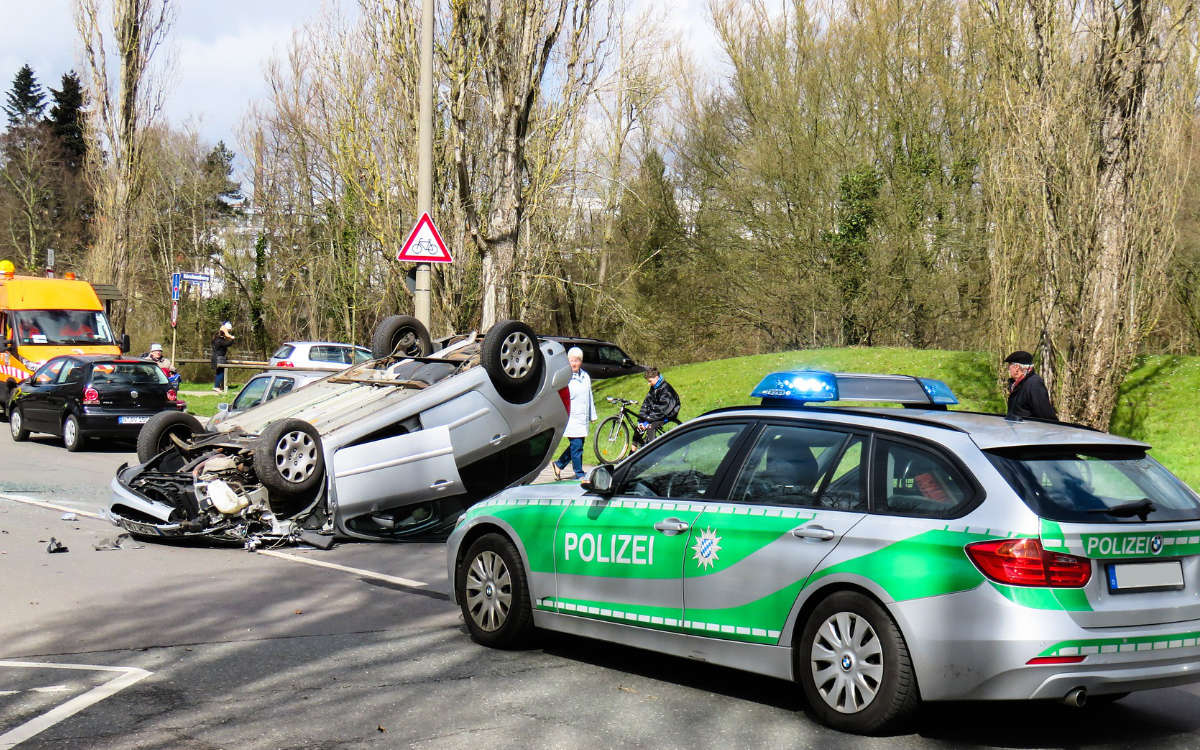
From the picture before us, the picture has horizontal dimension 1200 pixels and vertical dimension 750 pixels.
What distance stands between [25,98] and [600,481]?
7295cm

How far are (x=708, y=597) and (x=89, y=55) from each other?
1341 inches

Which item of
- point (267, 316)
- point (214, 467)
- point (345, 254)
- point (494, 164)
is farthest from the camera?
point (267, 316)

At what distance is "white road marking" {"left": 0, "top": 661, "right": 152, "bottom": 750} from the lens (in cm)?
480

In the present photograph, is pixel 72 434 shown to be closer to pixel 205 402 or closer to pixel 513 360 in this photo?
pixel 205 402

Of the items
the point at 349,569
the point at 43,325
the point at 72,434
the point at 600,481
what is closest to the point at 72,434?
the point at 72,434

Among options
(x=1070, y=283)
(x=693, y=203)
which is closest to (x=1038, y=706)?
(x=1070, y=283)

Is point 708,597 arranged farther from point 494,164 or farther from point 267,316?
point 267,316

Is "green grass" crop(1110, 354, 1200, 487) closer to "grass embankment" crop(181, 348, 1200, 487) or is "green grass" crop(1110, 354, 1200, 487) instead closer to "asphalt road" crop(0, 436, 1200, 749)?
"grass embankment" crop(181, 348, 1200, 487)

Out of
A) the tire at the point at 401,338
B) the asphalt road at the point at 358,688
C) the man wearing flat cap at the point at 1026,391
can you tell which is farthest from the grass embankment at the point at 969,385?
the asphalt road at the point at 358,688

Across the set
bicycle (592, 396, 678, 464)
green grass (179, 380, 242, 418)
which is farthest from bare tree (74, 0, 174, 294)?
bicycle (592, 396, 678, 464)

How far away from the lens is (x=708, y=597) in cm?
562

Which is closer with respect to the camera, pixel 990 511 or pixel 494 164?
pixel 990 511

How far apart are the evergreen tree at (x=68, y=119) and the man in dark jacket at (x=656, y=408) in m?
58.8

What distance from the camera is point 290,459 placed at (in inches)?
383
